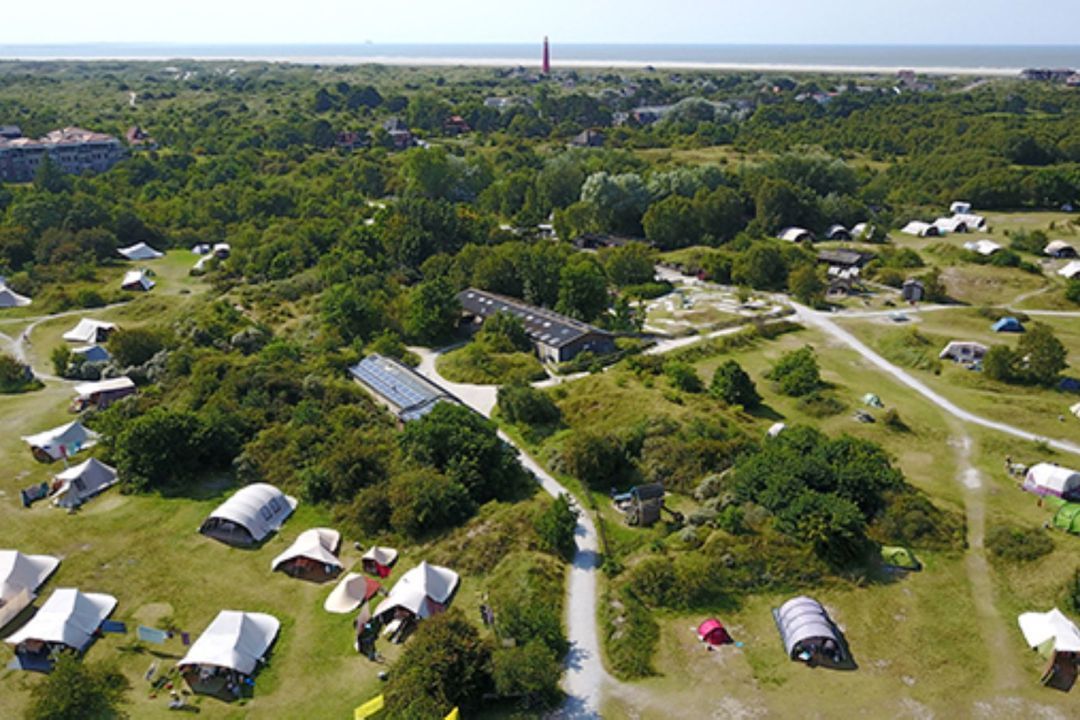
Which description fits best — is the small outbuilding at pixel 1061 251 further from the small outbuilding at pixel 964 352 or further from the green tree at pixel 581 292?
the green tree at pixel 581 292

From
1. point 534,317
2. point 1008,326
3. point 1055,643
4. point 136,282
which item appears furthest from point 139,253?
point 1055,643

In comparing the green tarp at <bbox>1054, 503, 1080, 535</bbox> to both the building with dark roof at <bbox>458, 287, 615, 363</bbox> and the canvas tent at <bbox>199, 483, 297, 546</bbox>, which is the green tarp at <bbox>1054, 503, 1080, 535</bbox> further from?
the canvas tent at <bbox>199, 483, 297, 546</bbox>

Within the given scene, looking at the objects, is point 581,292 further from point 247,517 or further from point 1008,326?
point 247,517

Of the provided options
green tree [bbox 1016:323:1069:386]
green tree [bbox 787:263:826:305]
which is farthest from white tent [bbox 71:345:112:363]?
green tree [bbox 1016:323:1069:386]

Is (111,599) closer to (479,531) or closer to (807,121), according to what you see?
(479,531)

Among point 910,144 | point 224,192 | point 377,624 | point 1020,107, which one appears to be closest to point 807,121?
point 910,144

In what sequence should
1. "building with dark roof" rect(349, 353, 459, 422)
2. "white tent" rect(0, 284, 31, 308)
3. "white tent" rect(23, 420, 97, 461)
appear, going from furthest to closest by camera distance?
"white tent" rect(0, 284, 31, 308) < "building with dark roof" rect(349, 353, 459, 422) < "white tent" rect(23, 420, 97, 461)
